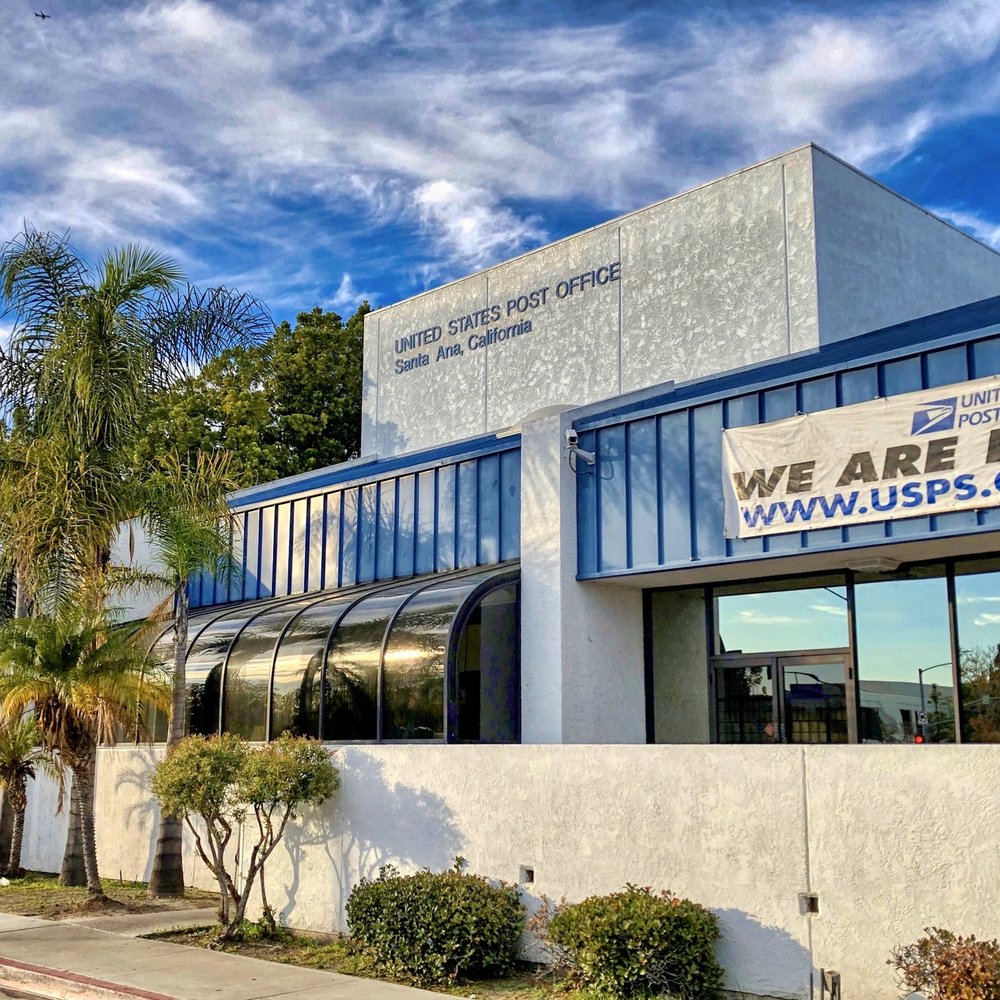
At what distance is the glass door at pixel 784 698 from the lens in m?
14.6

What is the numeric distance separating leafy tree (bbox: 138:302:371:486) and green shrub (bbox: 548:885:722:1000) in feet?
85.9

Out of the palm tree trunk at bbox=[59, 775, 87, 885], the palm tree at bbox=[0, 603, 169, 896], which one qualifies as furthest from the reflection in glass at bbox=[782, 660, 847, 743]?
the palm tree trunk at bbox=[59, 775, 87, 885]

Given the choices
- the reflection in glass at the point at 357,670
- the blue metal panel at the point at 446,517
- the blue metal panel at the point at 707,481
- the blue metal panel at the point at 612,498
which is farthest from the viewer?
the blue metal panel at the point at 446,517

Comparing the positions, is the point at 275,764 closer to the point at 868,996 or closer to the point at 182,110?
the point at 868,996

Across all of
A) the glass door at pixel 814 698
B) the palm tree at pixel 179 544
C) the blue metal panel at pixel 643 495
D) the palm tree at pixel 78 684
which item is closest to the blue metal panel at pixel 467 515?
the blue metal panel at pixel 643 495

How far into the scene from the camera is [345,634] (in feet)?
56.1

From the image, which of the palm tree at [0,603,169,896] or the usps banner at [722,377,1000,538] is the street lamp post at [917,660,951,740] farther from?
the palm tree at [0,603,169,896]

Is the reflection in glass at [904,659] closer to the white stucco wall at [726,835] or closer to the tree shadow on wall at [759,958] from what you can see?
the white stucco wall at [726,835]

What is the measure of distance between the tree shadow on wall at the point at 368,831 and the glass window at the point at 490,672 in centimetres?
173

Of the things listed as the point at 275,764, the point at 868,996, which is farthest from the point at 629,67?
the point at 868,996

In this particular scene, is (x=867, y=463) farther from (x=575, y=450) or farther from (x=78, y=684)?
(x=78, y=684)

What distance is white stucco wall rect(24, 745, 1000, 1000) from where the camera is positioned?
9133 mm

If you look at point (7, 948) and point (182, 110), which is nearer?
point (7, 948)

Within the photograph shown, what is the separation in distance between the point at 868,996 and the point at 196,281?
53.0 feet
